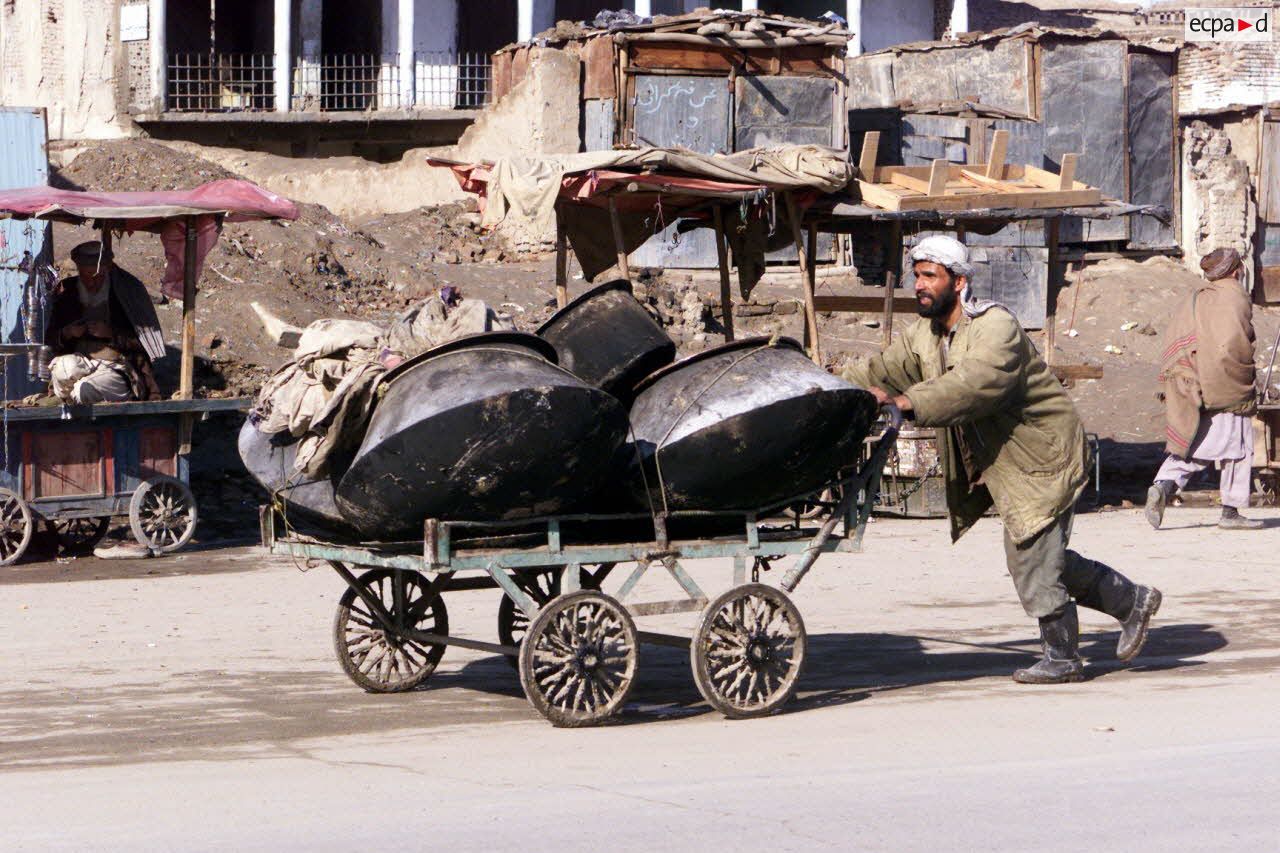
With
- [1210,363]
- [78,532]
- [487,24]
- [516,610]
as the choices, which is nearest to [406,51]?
[487,24]

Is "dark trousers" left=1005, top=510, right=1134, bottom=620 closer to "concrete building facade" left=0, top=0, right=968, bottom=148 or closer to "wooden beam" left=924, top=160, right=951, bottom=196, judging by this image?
"wooden beam" left=924, top=160, right=951, bottom=196

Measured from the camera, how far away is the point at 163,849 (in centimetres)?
492

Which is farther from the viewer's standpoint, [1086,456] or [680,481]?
[1086,456]

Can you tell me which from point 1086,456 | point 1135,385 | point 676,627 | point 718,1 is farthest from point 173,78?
point 1086,456

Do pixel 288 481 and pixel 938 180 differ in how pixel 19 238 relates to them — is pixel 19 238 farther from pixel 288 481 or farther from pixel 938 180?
pixel 288 481

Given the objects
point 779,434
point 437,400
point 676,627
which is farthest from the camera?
point 676,627

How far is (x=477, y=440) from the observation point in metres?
6.40

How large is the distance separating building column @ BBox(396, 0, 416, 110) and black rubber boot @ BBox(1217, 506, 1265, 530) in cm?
1931

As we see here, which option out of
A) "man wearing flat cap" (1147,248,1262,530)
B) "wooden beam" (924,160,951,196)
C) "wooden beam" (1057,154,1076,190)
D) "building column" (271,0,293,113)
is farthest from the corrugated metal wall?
"building column" (271,0,293,113)

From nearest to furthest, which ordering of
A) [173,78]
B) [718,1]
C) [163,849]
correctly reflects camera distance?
[163,849] → [173,78] → [718,1]

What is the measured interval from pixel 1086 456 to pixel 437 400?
2.85 m

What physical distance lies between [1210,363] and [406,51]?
19694 millimetres

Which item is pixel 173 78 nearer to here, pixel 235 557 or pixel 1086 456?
pixel 235 557

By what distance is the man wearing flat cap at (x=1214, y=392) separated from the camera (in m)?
13.2
